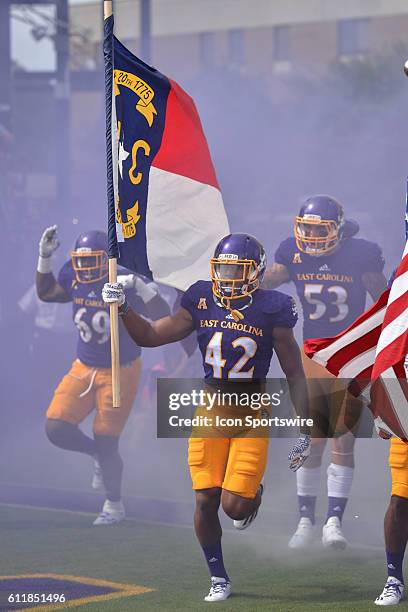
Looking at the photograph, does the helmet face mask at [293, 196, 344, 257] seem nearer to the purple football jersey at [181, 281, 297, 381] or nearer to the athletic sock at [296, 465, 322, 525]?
the athletic sock at [296, 465, 322, 525]

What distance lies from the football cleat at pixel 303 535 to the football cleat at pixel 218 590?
4.19ft

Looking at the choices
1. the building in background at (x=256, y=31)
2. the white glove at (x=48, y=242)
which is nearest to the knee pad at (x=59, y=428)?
the white glove at (x=48, y=242)

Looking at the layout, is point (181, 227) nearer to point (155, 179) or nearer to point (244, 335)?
point (155, 179)

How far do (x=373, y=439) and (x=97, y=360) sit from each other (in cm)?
360

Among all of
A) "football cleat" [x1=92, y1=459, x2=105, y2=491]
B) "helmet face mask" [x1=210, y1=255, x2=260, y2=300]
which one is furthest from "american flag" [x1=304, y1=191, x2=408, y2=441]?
"football cleat" [x1=92, y1=459, x2=105, y2=491]

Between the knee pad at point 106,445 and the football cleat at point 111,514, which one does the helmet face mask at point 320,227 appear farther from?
the football cleat at point 111,514

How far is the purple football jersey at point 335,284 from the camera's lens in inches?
306

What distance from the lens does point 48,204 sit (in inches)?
707

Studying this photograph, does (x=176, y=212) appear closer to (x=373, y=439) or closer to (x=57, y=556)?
(x=57, y=556)

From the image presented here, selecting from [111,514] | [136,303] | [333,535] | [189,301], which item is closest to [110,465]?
[111,514]

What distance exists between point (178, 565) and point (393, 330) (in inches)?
76.1

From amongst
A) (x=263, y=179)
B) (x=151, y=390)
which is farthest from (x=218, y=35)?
(x=151, y=390)

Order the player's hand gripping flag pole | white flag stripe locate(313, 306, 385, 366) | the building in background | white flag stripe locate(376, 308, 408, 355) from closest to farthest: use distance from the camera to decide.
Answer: white flag stripe locate(376, 308, 408, 355), white flag stripe locate(313, 306, 385, 366), the player's hand gripping flag pole, the building in background

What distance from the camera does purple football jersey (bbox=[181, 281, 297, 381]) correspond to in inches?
246
